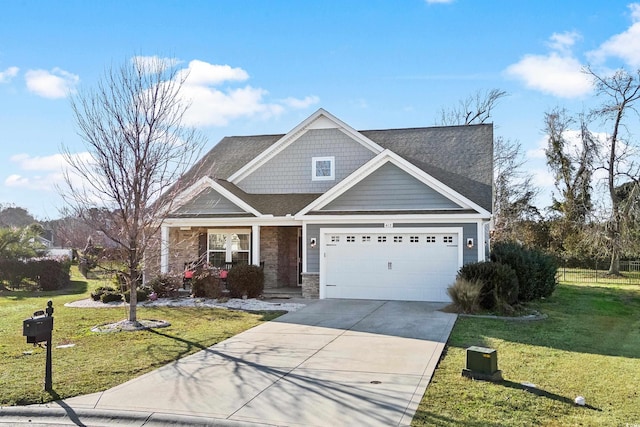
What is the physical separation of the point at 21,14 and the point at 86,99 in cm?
241

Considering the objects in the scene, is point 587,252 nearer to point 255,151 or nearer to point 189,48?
point 255,151

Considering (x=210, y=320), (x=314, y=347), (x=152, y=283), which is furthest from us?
(x=152, y=283)

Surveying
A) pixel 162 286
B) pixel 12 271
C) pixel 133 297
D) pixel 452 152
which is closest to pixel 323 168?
pixel 452 152

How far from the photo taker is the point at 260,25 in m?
13.6

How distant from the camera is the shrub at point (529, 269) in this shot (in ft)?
51.3

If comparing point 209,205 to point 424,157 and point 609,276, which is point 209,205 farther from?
point 609,276

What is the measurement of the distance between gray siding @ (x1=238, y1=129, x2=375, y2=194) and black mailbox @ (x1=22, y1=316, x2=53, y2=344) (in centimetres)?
1344

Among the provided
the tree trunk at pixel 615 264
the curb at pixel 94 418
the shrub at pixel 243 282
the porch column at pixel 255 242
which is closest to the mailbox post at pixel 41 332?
the curb at pixel 94 418

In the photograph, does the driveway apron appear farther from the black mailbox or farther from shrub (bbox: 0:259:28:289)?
shrub (bbox: 0:259:28:289)

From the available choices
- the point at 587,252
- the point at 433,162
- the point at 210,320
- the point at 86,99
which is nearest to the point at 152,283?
the point at 210,320

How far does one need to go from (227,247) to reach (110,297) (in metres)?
4.42

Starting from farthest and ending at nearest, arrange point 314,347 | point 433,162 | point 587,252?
1. point 587,252
2. point 433,162
3. point 314,347

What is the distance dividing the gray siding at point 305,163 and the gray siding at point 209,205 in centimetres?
243

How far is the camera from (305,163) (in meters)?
19.9
